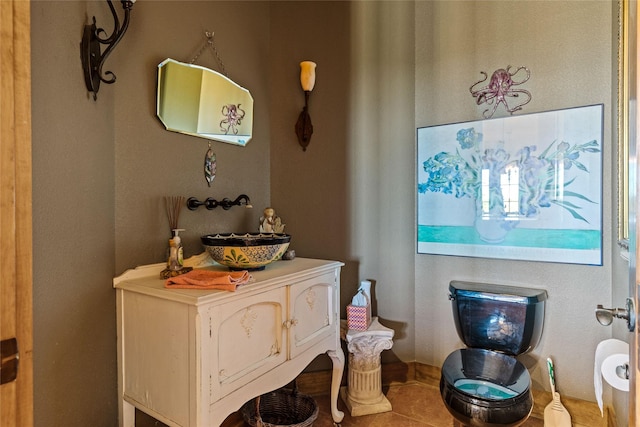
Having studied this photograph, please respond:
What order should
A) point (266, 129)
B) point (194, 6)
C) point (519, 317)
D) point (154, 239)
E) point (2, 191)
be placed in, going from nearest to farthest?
point (2, 191)
point (154, 239)
point (194, 6)
point (519, 317)
point (266, 129)

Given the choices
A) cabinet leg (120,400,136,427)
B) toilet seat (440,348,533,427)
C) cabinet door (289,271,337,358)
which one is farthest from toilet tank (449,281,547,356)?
cabinet leg (120,400,136,427)

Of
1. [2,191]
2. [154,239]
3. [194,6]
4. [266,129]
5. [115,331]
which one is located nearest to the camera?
[2,191]

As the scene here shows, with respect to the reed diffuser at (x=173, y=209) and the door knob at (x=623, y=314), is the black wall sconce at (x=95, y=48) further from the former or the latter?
the door knob at (x=623, y=314)

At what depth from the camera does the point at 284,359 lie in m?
1.42

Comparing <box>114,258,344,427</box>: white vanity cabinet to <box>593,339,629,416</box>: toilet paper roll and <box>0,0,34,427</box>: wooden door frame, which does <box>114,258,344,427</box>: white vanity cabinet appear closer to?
<box>0,0,34,427</box>: wooden door frame

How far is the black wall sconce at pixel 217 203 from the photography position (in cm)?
162

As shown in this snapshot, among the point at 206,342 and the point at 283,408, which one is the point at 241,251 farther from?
the point at 283,408

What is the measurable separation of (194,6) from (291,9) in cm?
70

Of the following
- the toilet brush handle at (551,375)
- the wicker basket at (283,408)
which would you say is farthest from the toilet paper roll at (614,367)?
the wicker basket at (283,408)

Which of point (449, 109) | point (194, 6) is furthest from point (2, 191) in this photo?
point (449, 109)

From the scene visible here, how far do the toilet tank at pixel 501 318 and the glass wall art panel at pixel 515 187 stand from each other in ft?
0.81

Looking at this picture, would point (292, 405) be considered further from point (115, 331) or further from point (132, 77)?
point (132, 77)

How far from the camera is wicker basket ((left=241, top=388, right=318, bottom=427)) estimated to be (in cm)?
182

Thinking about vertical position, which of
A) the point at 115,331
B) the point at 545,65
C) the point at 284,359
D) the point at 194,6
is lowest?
the point at 284,359
